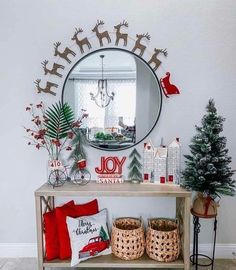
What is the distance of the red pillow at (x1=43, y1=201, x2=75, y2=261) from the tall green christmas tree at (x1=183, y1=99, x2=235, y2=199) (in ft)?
3.34

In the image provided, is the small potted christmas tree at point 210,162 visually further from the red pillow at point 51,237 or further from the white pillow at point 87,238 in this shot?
the red pillow at point 51,237

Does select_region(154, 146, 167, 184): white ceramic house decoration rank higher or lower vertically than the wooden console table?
higher

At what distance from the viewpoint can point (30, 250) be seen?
2.26 metres

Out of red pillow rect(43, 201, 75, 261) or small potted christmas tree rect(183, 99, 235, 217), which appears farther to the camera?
red pillow rect(43, 201, 75, 261)

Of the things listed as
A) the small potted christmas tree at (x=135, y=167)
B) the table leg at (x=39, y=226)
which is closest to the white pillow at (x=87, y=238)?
the table leg at (x=39, y=226)

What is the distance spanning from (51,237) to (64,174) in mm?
451

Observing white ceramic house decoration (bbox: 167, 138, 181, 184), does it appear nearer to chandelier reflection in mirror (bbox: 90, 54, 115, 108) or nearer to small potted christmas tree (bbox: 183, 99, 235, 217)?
small potted christmas tree (bbox: 183, 99, 235, 217)

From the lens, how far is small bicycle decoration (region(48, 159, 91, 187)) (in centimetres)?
198

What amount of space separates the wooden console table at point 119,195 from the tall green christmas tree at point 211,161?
0.43 ft

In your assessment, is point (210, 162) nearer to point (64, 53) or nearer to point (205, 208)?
point (205, 208)

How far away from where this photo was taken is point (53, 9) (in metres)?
2.08

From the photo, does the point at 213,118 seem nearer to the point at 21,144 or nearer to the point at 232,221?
the point at 232,221

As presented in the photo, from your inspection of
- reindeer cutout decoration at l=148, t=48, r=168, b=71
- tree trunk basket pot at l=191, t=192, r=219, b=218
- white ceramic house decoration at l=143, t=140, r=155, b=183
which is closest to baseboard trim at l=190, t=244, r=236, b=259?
tree trunk basket pot at l=191, t=192, r=219, b=218

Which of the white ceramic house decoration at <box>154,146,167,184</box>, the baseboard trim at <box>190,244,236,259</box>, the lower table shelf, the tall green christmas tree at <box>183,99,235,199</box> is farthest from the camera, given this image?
the baseboard trim at <box>190,244,236,259</box>
